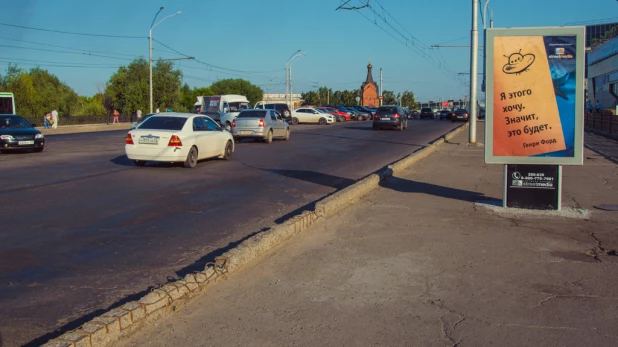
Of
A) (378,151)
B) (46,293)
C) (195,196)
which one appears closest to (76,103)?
(378,151)

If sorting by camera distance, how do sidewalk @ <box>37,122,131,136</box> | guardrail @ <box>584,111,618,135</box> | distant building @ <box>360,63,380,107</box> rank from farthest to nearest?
Result: distant building @ <box>360,63,380,107</box> → sidewalk @ <box>37,122,131,136</box> → guardrail @ <box>584,111,618,135</box>

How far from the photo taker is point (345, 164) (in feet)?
60.2

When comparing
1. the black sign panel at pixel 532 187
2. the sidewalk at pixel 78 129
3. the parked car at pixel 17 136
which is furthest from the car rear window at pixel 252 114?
the sidewalk at pixel 78 129

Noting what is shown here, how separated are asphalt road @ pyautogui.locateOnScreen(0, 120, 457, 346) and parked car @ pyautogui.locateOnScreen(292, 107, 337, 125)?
38.4 metres

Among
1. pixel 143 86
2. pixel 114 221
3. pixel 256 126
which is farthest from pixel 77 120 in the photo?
pixel 114 221

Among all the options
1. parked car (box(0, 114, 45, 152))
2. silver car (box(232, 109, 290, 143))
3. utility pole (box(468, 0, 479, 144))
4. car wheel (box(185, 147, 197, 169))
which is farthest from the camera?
silver car (box(232, 109, 290, 143))

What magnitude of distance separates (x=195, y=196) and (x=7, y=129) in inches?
520

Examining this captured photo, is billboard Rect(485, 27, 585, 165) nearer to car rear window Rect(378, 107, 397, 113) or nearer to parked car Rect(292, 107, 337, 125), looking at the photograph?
car rear window Rect(378, 107, 397, 113)

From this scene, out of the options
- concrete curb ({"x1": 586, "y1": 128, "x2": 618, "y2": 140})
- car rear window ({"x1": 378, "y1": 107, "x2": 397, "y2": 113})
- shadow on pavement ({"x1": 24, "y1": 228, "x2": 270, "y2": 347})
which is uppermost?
car rear window ({"x1": 378, "y1": 107, "x2": 397, "y2": 113})

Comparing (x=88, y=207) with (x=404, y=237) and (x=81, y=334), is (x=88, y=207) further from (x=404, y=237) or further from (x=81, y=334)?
(x=81, y=334)

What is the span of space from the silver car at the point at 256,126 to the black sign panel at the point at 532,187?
17.9 m

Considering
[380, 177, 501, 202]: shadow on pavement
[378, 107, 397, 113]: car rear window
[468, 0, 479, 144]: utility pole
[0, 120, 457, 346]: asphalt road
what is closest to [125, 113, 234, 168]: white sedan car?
[0, 120, 457, 346]: asphalt road

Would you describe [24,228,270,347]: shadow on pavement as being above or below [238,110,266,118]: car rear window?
below

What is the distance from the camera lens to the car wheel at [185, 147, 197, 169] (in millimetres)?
16266
